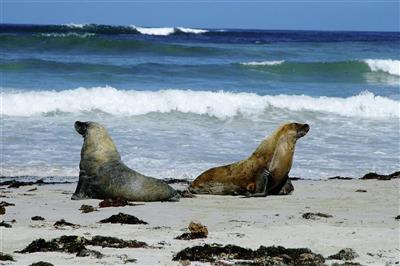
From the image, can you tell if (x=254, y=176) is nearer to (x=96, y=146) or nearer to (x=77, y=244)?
(x=96, y=146)

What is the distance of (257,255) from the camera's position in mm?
5977

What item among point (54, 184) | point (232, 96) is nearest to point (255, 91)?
point (232, 96)

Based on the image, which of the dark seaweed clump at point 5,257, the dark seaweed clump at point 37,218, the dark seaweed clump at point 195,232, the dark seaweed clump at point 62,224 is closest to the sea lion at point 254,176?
the dark seaweed clump at point 37,218

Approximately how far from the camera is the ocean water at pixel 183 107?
1343cm

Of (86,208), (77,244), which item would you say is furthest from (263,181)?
(77,244)

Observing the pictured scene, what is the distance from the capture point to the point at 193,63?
33.8m

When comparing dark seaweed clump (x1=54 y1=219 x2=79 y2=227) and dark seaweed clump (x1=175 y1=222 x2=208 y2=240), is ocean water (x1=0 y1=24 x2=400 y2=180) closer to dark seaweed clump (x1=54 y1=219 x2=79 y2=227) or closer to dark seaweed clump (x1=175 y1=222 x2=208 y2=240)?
dark seaweed clump (x1=54 y1=219 x2=79 y2=227)

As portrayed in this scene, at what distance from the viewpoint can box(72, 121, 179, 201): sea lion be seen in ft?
29.7

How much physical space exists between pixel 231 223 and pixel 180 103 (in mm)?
13537

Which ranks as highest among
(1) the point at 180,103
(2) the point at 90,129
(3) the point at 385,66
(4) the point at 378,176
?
(3) the point at 385,66

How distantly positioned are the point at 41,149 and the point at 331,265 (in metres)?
8.68

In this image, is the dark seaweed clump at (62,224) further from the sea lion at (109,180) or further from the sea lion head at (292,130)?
the sea lion head at (292,130)

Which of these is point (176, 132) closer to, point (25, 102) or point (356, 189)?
point (25, 102)

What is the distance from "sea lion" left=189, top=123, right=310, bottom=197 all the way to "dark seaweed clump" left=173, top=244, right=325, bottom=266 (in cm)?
361
